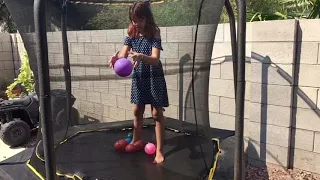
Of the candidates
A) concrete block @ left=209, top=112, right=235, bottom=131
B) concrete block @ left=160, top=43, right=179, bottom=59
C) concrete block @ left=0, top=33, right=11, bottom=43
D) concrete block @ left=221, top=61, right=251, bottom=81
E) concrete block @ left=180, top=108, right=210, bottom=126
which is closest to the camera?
concrete block @ left=160, top=43, right=179, bottom=59

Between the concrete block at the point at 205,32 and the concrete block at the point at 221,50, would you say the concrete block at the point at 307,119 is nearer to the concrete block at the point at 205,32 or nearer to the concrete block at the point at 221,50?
the concrete block at the point at 221,50

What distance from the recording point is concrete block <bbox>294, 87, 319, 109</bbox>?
7.83 ft

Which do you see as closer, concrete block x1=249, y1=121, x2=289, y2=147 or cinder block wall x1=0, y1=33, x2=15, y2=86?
concrete block x1=249, y1=121, x2=289, y2=147

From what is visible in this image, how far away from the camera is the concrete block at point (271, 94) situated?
2.52 m

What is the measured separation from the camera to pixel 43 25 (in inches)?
60.9

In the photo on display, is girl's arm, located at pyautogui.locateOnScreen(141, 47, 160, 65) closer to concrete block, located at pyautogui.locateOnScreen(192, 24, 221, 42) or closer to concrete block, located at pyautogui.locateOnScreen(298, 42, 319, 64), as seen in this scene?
concrete block, located at pyautogui.locateOnScreen(192, 24, 221, 42)

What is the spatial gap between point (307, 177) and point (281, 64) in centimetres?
94

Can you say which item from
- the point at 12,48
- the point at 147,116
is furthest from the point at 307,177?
the point at 12,48

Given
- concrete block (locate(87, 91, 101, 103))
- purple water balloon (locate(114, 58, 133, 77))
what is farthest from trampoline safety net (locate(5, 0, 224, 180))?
purple water balloon (locate(114, 58, 133, 77))

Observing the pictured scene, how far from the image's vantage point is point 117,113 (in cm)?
271

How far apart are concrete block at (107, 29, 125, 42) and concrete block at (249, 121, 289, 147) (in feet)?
4.62

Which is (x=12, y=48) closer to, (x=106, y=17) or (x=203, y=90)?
(x=106, y=17)

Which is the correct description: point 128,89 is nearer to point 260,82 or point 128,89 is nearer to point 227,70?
point 227,70

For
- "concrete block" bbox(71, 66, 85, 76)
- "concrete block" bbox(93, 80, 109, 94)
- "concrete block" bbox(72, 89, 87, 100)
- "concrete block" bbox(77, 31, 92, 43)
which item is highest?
"concrete block" bbox(77, 31, 92, 43)
